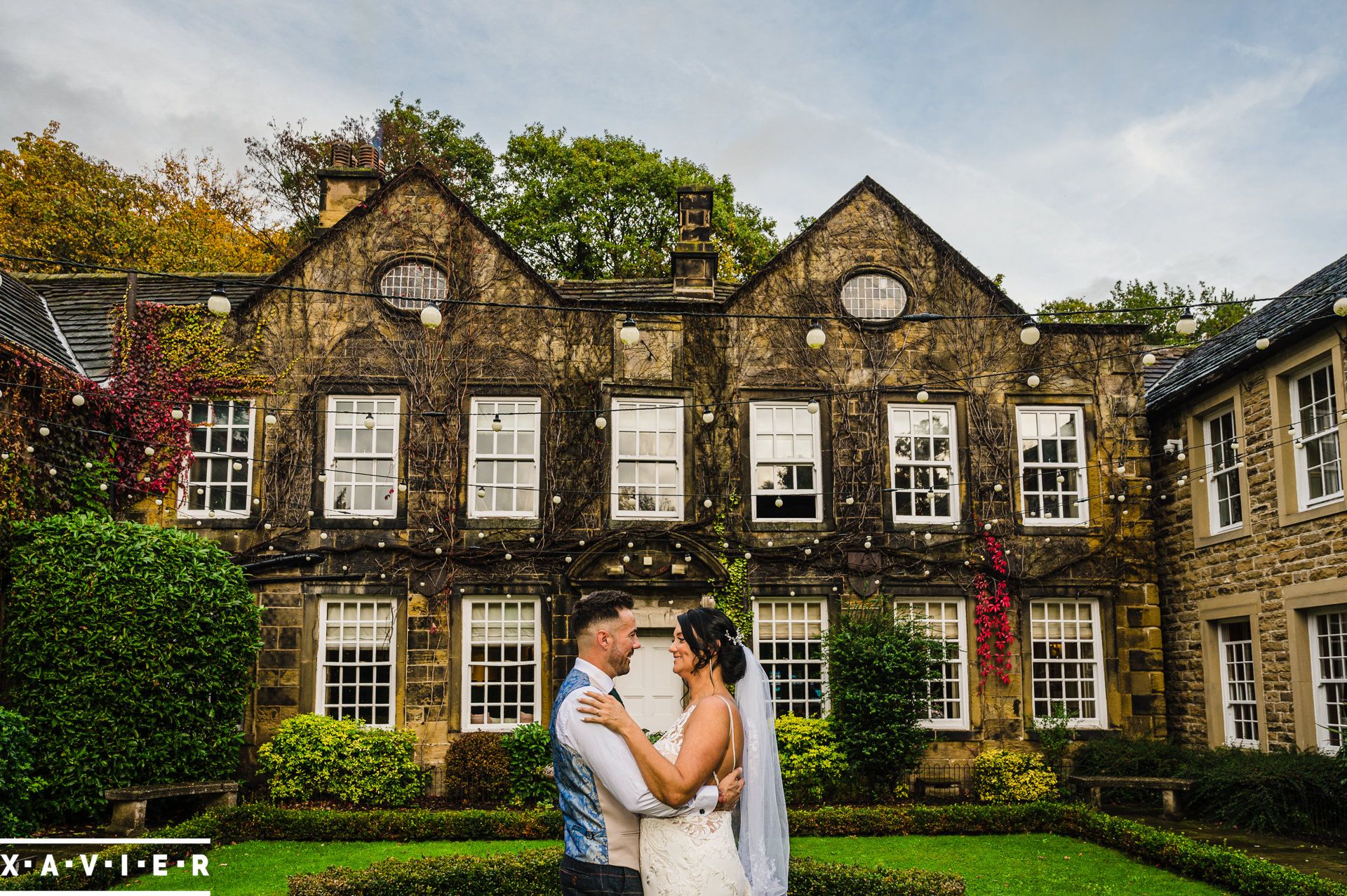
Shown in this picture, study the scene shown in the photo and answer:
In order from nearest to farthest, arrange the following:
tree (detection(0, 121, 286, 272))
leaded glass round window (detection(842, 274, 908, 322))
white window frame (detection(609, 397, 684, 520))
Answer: white window frame (detection(609, 397, 684, 520)), leaded glass round window (detection(842, 274, 908, 322)), tree (detection(0, 121, 286, 272))

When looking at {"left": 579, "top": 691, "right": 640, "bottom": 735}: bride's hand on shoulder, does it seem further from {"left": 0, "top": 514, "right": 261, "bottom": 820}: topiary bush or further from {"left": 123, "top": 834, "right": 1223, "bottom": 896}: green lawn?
{"left": 0, "top": 514, "right": 261, "bottom": 820}: topiary bush

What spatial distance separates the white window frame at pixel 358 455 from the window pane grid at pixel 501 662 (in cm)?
201

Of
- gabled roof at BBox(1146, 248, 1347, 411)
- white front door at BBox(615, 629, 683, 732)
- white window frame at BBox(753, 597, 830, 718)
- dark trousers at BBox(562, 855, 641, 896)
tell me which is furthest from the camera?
white window frame at BBox(753, 597, 830, 718)

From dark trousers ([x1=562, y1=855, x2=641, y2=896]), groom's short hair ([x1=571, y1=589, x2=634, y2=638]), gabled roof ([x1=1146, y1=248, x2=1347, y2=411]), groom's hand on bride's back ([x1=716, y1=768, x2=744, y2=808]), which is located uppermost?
gabled roof ([x1=1146, y1=248, x2=1347, y2=411])

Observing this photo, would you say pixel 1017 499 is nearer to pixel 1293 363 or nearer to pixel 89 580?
pixel 1293 363

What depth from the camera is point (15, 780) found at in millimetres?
11500

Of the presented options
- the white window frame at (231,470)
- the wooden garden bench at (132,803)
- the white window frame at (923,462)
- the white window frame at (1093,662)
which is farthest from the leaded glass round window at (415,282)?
the white window frame at (1093,662)

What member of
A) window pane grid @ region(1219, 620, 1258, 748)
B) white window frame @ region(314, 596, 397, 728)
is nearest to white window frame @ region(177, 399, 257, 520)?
white window frame @ region(314, 596, 397, 728)

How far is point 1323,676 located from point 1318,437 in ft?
10.1

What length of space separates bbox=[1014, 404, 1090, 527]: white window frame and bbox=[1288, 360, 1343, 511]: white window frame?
3337 mm

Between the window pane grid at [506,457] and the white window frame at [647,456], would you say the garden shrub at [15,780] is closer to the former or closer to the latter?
the window pane grid at [506,457]

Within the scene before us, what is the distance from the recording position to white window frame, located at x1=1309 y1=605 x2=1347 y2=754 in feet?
44.8

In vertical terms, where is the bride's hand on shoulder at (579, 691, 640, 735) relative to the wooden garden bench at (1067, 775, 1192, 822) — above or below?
above

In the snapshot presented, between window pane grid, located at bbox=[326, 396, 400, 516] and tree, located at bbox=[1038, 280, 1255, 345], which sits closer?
window pane grid, located at bbox=[326, 396, 400, 516]
